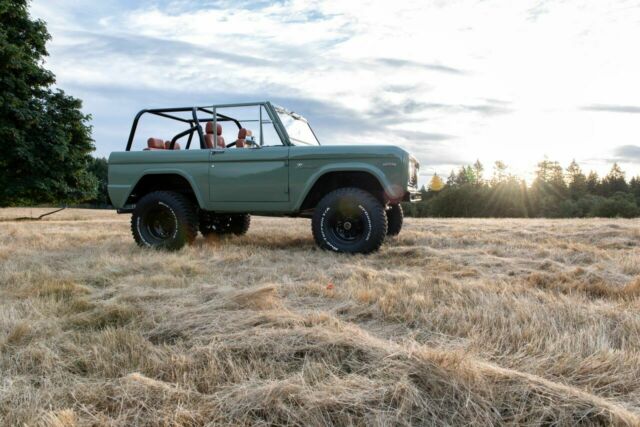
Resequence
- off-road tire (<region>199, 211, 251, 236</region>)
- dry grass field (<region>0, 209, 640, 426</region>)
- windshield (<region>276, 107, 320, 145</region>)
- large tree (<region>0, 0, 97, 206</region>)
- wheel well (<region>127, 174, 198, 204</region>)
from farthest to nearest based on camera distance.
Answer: large tree (<region>0, 0, 97, 206</region>)
off-road tire (<region>199, 211, 251, 236</region>)
wheel well (<region>127, 174, 198, 204</region>)
windshield (<region>276, 107, 320, 145</region>)
dry grass field (<region>0, 209, 640, 426</region>)

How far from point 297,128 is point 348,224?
1903 millimetres

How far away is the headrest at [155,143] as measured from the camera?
7363 mm

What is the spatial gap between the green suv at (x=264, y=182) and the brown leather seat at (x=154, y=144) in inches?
0.7

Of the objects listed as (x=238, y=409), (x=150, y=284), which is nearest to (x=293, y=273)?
(x=150, y=284)

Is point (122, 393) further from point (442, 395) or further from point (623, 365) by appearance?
point (623, 365)

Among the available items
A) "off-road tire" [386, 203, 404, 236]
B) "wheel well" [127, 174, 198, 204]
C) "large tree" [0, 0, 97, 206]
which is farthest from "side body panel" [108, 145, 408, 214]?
"large tree" [0, 0, 97, 206]

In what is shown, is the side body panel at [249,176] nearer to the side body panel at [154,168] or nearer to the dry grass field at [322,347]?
the side body panel at [154,168]

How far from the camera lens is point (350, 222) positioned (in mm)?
6125

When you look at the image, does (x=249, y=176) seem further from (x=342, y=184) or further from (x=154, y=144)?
(x=154, y=144)

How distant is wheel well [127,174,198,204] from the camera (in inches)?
276

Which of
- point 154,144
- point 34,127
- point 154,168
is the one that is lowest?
point 154,168

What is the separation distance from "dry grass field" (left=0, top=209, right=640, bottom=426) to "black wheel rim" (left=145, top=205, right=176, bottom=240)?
7.58 feet

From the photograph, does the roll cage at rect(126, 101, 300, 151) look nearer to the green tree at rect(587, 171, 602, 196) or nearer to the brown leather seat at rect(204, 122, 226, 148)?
the brown leather seat at rect(204, 122, 226, 148)

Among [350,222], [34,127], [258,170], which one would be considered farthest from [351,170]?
[34,127]
